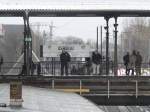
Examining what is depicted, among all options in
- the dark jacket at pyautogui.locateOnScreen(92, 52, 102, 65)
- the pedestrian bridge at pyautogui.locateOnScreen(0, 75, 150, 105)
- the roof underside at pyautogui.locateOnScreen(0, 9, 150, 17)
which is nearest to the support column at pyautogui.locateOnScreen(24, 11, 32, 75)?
the roof underside at pyautogui.locateOnScreen(0, 9, 150, 17)

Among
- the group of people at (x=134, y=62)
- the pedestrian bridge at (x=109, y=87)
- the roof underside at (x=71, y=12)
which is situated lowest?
the pedestrian bridge at (x=109, y=87)

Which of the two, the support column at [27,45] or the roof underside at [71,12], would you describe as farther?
the roof underside at [71,12]

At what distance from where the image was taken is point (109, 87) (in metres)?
29.6

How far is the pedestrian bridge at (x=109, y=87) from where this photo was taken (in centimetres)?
2948

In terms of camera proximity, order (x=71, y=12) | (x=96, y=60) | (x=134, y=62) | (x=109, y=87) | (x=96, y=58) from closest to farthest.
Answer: (x=109, y=87) < (x=71, y=12) < (x=96, y=58) < (x=96, y=60) < (x=134, y=62)

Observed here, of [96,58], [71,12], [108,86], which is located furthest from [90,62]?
[108,86]

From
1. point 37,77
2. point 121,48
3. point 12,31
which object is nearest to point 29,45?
point 37,77

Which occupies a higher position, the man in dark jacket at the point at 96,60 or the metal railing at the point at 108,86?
the man in dark jacket at the point at 96,60

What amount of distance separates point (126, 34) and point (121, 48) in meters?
3.10

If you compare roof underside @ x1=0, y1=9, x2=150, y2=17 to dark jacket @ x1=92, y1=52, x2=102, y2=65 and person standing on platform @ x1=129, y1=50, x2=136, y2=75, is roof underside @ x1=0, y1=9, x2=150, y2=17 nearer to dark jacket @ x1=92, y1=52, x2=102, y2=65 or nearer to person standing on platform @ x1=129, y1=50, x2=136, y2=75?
person standing on platform @ x1=129, y1=50, x2=136, y2=75

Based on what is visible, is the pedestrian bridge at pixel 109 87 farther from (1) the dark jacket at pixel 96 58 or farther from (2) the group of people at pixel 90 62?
(1) the dark jacket at pixel 96 58

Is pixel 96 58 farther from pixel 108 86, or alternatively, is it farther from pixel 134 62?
pixel 108 86

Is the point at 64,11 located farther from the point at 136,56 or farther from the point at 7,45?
the point at 7,45

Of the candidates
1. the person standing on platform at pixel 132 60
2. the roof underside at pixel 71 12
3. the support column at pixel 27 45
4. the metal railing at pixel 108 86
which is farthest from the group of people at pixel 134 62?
the support column at pixel 27 45
